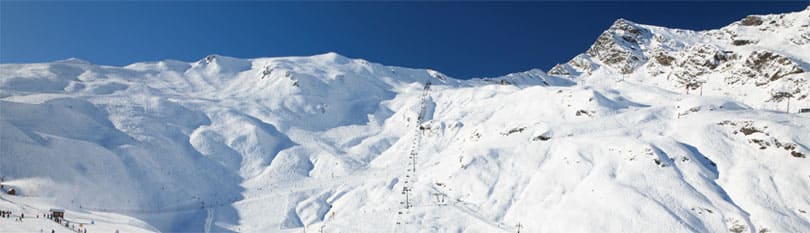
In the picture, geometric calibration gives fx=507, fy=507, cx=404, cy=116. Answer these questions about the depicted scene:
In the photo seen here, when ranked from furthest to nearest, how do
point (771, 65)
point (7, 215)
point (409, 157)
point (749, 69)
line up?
1. point (749, 69)
2. point (771, 65)
3. point (409, 157)
4. point (7, 215)

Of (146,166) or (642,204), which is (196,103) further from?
(642,204)

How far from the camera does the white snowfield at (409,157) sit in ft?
234

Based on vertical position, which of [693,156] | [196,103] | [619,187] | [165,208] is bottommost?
[165,208]

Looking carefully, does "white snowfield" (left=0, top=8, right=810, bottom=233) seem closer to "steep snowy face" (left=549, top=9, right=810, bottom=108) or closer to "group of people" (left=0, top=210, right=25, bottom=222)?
"steep snowy face" (left=549, top=9, right=810, bottom=108)

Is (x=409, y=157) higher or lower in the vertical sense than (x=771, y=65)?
lower

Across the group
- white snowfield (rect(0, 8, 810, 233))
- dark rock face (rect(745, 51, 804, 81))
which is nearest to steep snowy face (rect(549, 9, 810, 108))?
dark rock face (rect(745, 51, 804, 81))

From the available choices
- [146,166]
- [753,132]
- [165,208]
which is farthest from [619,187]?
[146,166]

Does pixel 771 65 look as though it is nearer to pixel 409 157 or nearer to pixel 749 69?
pixel 749 69

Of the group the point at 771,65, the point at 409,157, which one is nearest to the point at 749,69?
the point at 771,65

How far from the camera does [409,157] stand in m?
108

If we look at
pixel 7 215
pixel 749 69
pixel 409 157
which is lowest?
pixel 7 215

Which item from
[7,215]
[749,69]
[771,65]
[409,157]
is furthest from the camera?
[749,69]

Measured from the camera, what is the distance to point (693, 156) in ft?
263

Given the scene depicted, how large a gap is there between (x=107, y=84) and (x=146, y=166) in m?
63.4
